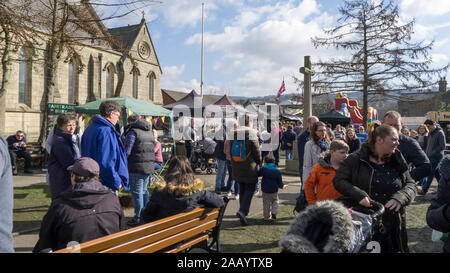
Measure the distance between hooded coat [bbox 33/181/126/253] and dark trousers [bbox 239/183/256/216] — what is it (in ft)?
10.3

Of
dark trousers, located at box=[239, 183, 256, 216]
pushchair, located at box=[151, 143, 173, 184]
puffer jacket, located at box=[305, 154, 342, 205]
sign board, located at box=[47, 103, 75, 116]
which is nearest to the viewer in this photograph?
puffer jacket, located at box=[305, 154, 342, 205]

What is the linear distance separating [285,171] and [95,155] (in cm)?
830

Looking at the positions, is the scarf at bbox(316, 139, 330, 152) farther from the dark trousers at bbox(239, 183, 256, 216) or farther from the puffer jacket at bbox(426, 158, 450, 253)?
the puffer jacket at bbox(426, 158, 450, 253)

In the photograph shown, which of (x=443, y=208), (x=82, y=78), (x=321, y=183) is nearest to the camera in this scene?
(x=443, y=208)

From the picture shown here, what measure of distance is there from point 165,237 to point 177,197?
1.82 feet

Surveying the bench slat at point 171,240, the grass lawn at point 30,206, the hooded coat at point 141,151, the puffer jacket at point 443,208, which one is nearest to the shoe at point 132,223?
the hooded coat at point 141,151

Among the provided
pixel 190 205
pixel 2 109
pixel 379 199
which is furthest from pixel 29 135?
pixel 379 199

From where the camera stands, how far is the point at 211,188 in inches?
334

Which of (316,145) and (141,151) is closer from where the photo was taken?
(316,145)

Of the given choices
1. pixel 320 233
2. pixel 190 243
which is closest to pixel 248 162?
pixel 190 243

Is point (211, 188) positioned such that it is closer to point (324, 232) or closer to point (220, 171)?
point (220, 171)

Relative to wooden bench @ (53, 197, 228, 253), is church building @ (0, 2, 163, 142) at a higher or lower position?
higher

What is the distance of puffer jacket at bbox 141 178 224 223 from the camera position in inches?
129

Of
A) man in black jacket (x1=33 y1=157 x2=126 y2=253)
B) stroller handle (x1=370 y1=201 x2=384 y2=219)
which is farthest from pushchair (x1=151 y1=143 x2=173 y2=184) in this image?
stroller handle (x1=370 y1=201 x2=384 y2=219)
